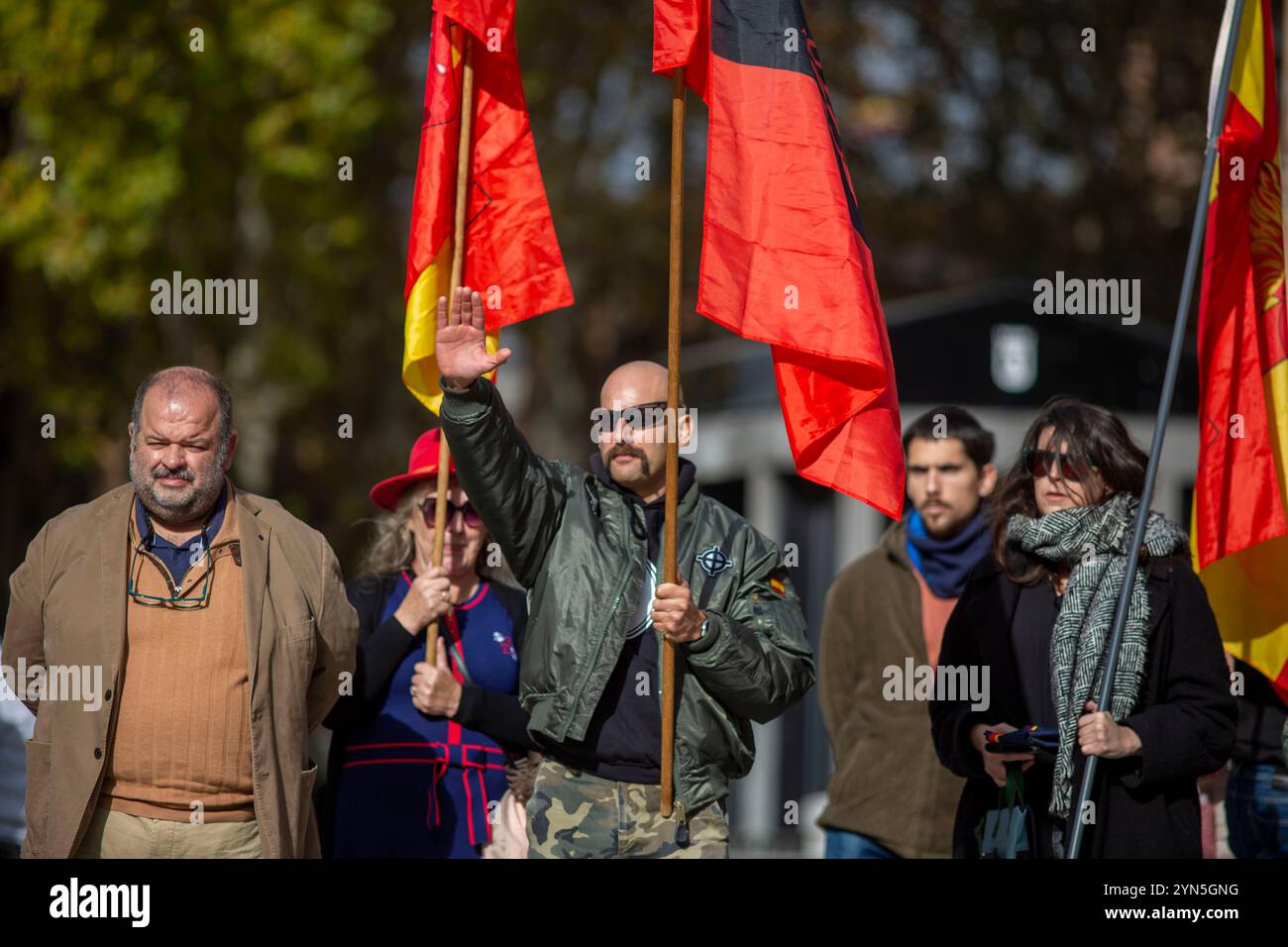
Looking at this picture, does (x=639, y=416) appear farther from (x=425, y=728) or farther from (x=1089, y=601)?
(x=1089, y=601)

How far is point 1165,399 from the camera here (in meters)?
5.46

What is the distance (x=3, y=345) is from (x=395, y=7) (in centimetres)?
600

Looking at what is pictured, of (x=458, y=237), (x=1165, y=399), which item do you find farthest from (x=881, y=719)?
(x=458, y=237)

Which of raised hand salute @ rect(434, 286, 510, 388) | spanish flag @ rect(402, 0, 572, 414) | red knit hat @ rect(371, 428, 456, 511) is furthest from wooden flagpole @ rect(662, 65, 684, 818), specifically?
red knit hat @ rect(371, 428, 456, 511)

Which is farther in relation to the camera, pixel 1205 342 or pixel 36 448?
pixel 36 448

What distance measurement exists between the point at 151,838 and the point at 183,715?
1.10 ft

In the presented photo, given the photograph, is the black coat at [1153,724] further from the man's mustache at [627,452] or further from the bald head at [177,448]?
the bald head at [177,448]

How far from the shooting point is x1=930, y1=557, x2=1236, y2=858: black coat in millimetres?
5152

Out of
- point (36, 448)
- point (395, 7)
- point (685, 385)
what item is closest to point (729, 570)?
point (685, 385)

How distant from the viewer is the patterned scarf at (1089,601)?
5.22 meters

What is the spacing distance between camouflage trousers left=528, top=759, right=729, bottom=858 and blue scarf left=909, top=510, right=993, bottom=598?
5.46ft
